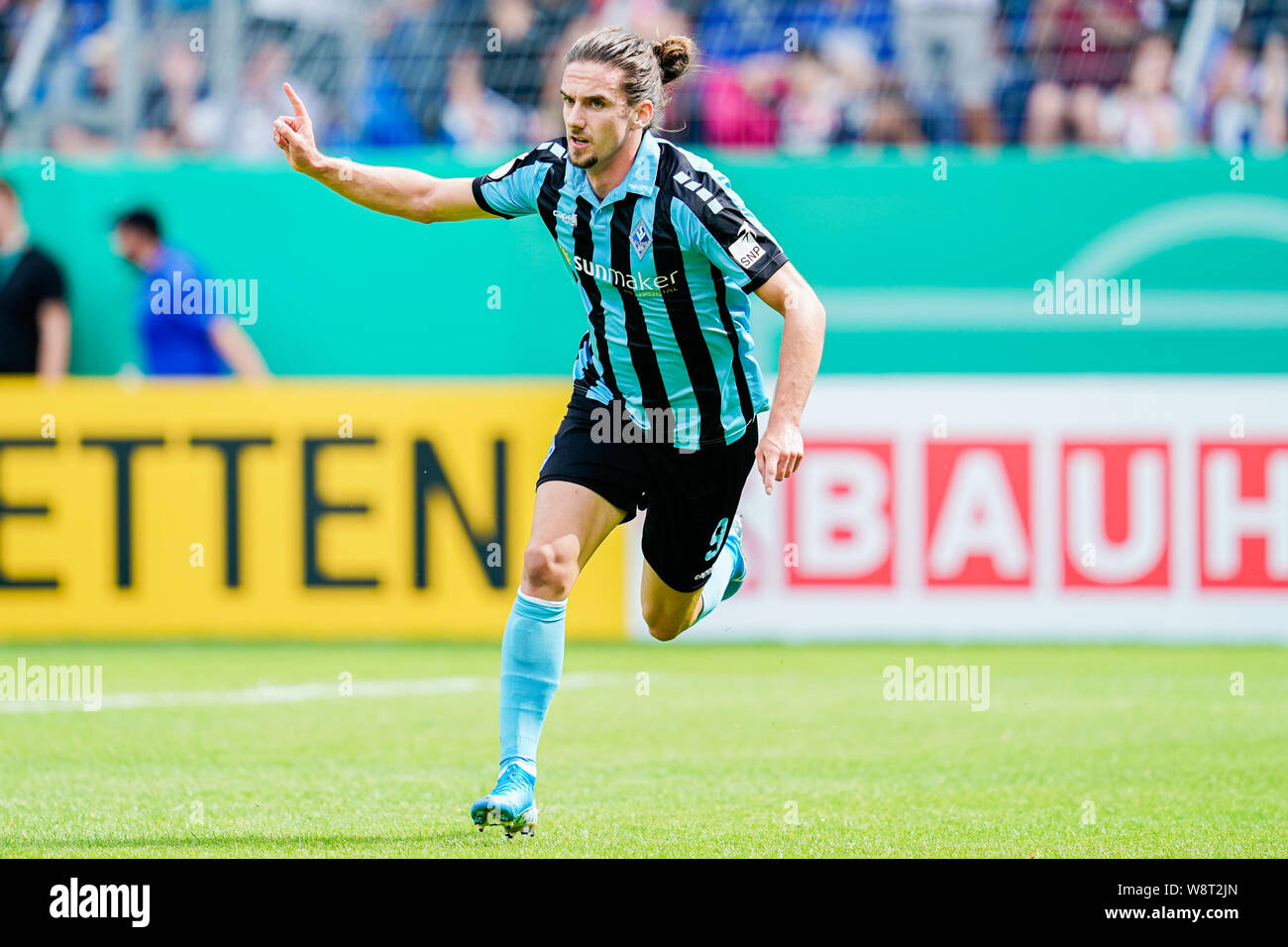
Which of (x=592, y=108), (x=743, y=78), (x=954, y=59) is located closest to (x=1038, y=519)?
(x=954, y=59)

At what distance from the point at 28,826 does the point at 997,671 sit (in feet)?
16.5

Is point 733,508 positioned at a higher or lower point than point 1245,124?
lower

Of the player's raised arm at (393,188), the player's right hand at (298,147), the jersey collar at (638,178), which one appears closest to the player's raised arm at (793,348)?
the jersey collar at (638,178)

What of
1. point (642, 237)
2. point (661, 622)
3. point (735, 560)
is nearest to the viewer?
point (642, 237)

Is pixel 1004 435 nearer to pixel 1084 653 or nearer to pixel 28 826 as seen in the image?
pixel 1084 653

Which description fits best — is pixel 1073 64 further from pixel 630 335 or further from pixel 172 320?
pixel 630 335

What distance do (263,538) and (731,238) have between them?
5182mm

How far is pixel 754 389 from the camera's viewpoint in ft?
19.2

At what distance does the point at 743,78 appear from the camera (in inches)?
469

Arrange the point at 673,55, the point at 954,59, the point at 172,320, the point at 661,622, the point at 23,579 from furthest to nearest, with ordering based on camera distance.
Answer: the point at 954,59, the point at 172,320, the point at 23,579, the point at 661,622, the point at 673,55

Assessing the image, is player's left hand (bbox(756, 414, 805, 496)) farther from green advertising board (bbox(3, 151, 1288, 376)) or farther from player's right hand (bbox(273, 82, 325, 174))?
green advertising board (bbox(3, 151, 1288, 376))

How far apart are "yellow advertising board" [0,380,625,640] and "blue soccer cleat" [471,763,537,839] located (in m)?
4.53

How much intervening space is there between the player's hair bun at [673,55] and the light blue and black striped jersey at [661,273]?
9.1 inches
